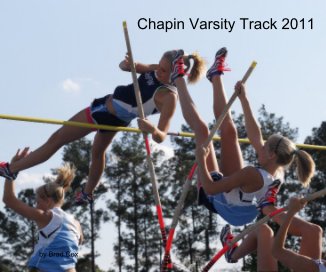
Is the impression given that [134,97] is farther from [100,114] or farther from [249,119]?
[249,119]

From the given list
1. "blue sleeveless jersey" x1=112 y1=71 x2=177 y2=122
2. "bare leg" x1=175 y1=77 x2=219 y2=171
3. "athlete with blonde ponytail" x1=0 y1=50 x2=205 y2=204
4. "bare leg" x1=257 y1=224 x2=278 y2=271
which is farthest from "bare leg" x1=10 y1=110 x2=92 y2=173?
"bare leg" x1=257 y1=224 x2=278 y2=271

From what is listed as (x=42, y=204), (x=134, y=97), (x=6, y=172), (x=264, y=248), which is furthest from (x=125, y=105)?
(x=264, y=248)

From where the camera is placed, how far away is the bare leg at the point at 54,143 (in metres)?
7.73

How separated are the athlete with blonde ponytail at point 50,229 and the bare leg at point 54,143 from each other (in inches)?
37.8

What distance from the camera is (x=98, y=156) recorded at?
8289mm

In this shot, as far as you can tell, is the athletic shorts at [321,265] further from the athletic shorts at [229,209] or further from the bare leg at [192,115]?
the bare leg at [192,115]

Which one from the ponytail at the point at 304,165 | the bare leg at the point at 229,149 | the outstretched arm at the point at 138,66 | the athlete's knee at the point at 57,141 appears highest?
the outstretched arm at the point at 138,66

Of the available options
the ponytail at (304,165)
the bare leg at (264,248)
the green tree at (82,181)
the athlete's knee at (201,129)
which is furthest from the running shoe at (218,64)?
the green tree at (82,181)

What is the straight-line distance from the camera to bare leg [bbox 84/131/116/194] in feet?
26.7

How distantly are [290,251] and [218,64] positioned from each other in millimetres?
2300

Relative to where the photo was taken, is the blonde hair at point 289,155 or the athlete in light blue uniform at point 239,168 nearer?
the athlete in light blue uniform at point 239,168

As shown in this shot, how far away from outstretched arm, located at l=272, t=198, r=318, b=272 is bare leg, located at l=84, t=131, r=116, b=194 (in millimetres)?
3086

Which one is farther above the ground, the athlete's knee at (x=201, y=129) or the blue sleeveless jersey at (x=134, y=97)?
the blue sleeveless jersey at (x=134, y=97)

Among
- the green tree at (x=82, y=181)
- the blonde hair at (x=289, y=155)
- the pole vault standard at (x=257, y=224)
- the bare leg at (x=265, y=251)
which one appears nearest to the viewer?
the pole vault standard at (x=257, y=224)
